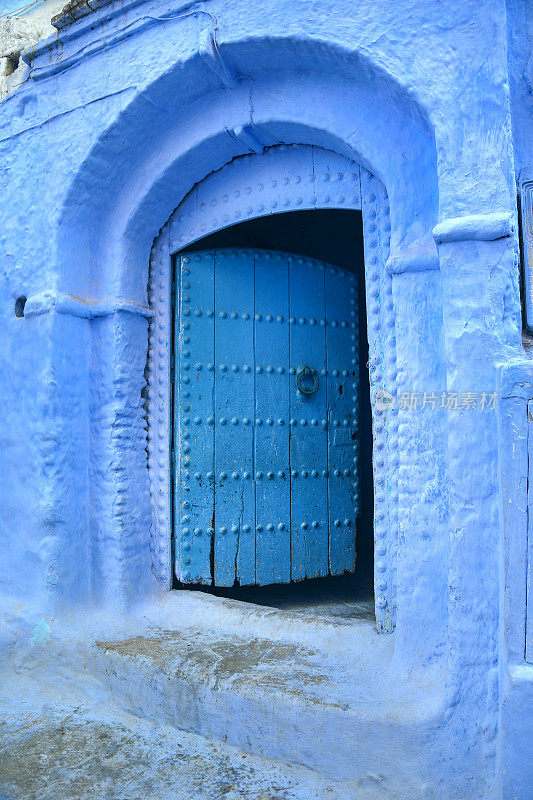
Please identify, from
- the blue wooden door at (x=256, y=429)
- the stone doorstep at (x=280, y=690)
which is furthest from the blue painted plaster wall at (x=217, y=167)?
the blue wooden door at (x=256, y=429)

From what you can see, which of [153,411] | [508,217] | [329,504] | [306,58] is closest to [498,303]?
[508,217]

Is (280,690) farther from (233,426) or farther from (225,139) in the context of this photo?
(225,139)

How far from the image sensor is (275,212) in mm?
2688

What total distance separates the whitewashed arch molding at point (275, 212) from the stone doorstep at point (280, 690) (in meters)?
0.28

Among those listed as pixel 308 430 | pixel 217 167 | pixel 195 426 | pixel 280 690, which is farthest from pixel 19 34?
pixel 280 690

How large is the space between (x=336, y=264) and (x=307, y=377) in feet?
4.02

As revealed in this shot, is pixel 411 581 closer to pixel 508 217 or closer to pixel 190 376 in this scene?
pixel 508 217

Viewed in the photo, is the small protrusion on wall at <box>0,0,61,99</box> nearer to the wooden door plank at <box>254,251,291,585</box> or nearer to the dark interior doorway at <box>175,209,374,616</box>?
the dark interior doorway at <box>175,209,374,616</box>

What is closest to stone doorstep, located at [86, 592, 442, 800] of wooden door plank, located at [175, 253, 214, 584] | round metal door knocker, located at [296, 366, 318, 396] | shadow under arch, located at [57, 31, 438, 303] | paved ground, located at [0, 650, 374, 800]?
paved ground, located at [0, 650, 374, 800]

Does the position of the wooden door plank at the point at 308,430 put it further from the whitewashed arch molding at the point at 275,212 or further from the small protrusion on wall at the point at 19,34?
the small protrusion on wall at the point at 19,34

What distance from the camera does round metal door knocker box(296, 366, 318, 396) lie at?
2.95 metres

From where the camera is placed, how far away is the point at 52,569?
8.89ft

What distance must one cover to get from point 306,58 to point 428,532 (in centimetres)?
179

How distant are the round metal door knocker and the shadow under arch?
0.86 m
